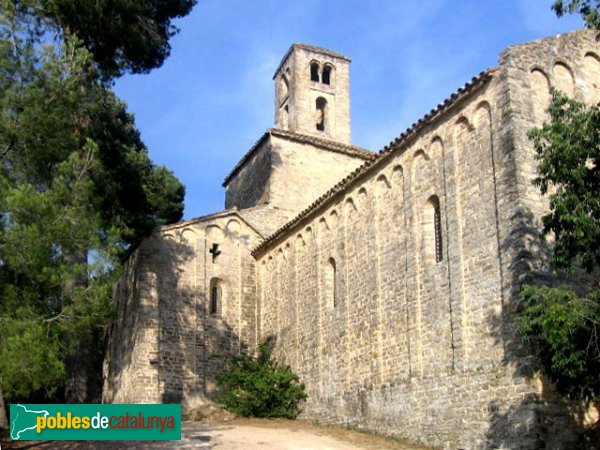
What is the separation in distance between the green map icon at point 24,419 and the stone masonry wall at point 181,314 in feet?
25.2

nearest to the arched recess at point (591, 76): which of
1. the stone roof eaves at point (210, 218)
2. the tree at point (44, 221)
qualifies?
the tree at point (44, 221)

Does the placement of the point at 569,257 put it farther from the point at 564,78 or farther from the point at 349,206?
the point at 349,206

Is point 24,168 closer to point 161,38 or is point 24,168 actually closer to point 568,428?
point 161,38

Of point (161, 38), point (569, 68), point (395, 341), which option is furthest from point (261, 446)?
point (161, 38)

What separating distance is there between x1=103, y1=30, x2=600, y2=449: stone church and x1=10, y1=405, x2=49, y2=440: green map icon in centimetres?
761

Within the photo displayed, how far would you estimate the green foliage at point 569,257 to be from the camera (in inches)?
406

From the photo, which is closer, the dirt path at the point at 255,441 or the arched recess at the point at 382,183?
the dirt path at the point at 255,441

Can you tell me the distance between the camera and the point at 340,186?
768 inches

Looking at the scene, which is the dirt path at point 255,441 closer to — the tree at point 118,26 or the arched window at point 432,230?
the arched window at point 432,230

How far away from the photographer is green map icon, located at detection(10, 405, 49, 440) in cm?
1312

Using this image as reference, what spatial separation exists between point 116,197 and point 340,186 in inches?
247

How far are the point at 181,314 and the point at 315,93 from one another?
11.9 m

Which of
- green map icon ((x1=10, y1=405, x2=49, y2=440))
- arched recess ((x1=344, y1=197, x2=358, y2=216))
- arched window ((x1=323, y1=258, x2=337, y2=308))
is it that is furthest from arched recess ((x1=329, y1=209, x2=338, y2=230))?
green map icon ((x1=10, y1=405, x2=49, y2=440))

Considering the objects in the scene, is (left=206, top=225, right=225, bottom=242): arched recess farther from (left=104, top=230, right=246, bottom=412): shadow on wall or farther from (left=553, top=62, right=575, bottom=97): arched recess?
(left=553, top=62, right=575, bottom=97): arched recess
